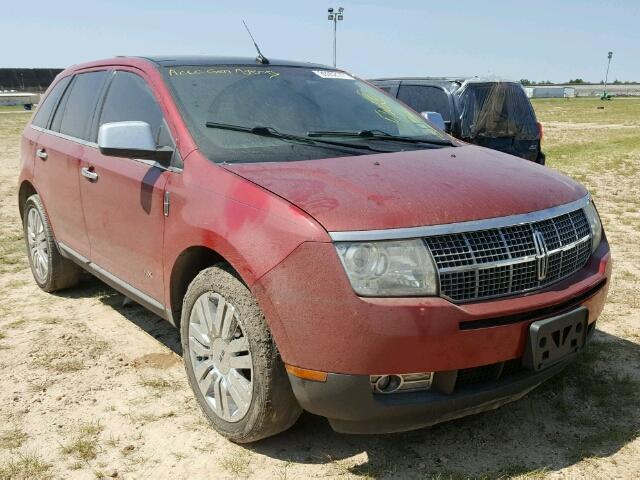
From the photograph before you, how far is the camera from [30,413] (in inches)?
135

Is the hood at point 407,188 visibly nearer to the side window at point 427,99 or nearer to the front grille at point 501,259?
the front grille at point 501,259

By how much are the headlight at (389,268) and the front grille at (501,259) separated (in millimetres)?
53

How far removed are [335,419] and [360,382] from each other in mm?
235

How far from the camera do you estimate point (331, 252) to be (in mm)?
2467

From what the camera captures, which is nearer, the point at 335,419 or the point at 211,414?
the point at 335,419

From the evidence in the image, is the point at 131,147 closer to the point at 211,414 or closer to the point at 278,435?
the point at 211,414

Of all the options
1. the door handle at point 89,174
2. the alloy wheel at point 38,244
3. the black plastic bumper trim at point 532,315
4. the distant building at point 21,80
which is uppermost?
the door handle at point 89,174

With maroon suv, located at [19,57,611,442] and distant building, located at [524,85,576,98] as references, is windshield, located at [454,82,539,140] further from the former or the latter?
distant building, located at [524,85,576,98]

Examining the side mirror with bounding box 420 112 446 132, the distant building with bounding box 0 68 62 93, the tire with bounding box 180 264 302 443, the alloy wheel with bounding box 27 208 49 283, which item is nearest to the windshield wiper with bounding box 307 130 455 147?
the side mirror with bounding box 420 112 446 132

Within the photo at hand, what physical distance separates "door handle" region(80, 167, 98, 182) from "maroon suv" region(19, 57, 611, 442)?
73mm

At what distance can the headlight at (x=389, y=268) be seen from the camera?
8.09 feet

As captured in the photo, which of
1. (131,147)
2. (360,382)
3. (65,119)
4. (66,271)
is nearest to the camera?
(360,382)

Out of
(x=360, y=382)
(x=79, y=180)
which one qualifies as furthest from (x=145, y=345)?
(x=360, y=382)

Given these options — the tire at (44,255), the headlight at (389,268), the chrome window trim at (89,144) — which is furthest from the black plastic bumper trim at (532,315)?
the tire at (44,255)
